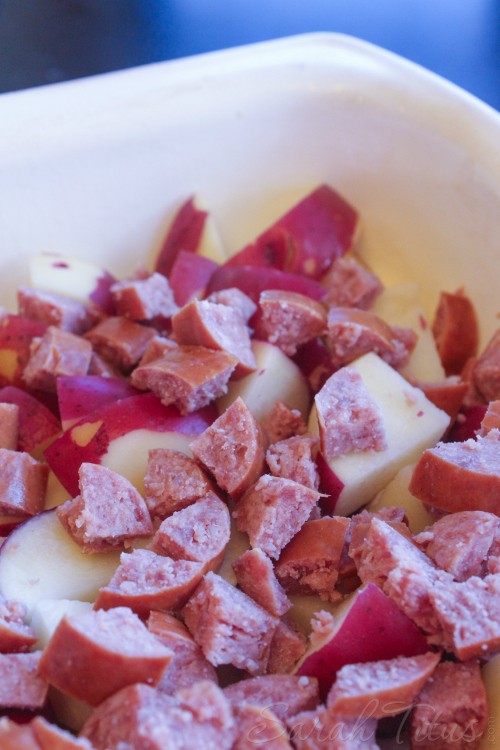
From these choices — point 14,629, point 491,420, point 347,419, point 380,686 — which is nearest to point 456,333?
point 491,420

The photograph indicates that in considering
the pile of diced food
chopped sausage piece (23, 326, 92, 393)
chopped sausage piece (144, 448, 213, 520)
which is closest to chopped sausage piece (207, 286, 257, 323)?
the pile of diced food

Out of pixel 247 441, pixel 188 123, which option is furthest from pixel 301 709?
pixel 188 123

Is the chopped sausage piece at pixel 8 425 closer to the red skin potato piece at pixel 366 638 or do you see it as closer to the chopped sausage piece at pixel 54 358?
the chopped sausage piece at pixel 54 358

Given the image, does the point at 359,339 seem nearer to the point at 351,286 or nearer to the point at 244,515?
the point at 351,286

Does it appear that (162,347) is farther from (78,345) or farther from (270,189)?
(270,189)

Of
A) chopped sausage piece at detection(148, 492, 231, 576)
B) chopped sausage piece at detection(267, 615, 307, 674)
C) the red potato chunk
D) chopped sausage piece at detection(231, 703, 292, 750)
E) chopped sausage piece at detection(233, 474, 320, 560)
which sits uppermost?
the red potato chunk

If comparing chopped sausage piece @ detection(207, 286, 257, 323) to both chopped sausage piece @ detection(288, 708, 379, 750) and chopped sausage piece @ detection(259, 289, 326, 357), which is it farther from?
chopped sausage piece @ detection(288, 708, 379, 750)
